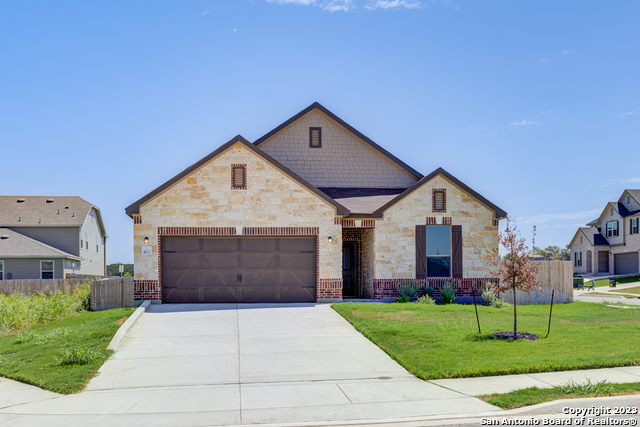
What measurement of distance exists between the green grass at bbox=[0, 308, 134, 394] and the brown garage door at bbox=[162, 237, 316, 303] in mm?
4329

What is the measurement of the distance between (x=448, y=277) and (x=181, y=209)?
10121 millimetres

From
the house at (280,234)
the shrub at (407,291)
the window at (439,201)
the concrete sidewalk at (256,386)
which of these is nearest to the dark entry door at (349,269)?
the house at (280,234)

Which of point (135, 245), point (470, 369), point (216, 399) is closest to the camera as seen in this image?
point (216, 399)

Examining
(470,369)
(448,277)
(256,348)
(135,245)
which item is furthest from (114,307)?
(470,369)

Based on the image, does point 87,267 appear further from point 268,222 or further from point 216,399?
point 216,399

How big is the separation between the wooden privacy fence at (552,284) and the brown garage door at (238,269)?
28.3 feet

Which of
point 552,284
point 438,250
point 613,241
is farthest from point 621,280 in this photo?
point 438,250

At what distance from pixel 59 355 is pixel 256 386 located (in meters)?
4.75

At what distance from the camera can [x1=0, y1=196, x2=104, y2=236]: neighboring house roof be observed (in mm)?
36719

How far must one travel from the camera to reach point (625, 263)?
52.3 m

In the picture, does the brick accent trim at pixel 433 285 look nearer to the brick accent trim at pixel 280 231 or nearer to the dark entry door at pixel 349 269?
the dark entry door at pixel 349 269

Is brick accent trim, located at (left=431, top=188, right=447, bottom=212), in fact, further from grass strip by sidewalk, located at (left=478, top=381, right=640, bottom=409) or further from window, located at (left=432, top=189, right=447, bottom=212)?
grass strip by sidewalk, located at (left=478, top=381, right=640, bottom=409)

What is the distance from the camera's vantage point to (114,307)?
1973 cm

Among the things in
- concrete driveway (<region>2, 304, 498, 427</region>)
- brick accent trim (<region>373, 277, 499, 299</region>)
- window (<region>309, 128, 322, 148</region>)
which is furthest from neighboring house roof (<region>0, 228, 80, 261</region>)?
brick accent trim (<region>373, 277, 499, 299</region>)
